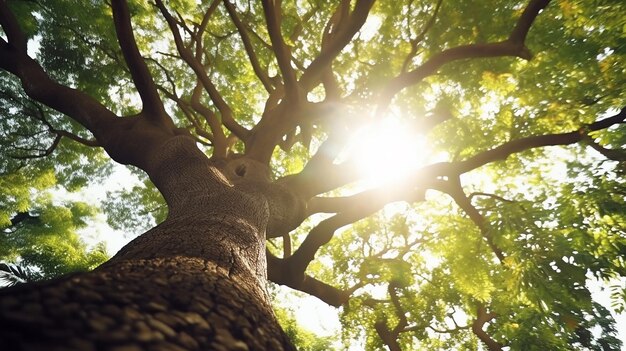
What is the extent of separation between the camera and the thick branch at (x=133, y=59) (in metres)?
3.85

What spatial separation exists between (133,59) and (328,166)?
3.26 meters

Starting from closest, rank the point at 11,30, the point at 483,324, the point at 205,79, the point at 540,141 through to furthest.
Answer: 1. the point at 540,141
2. the point at 11,30
3. the point at 205,79
4. the point at 483,324

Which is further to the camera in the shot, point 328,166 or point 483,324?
point 483,324

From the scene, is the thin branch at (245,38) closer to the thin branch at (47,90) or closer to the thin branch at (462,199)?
the thin branch at (47,90)

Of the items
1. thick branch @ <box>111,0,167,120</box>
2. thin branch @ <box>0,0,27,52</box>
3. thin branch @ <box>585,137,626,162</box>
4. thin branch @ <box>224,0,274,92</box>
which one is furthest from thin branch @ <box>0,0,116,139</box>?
thin branch @ <box>585,137,626,162</box>

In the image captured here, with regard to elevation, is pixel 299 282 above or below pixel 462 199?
below

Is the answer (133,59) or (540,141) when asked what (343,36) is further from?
(540,141)

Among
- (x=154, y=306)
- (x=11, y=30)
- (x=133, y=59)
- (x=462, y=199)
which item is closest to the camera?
(x=154, y=306)

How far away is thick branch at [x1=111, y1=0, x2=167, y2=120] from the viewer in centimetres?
385

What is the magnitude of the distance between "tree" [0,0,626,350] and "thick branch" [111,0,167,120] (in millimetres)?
21

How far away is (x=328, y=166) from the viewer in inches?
224

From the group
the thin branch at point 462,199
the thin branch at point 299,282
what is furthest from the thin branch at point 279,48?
the thin branch at point 462,199

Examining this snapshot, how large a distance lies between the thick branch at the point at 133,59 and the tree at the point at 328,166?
0.07 ft

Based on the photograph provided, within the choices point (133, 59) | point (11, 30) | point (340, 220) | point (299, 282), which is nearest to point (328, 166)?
point (340, 220)
